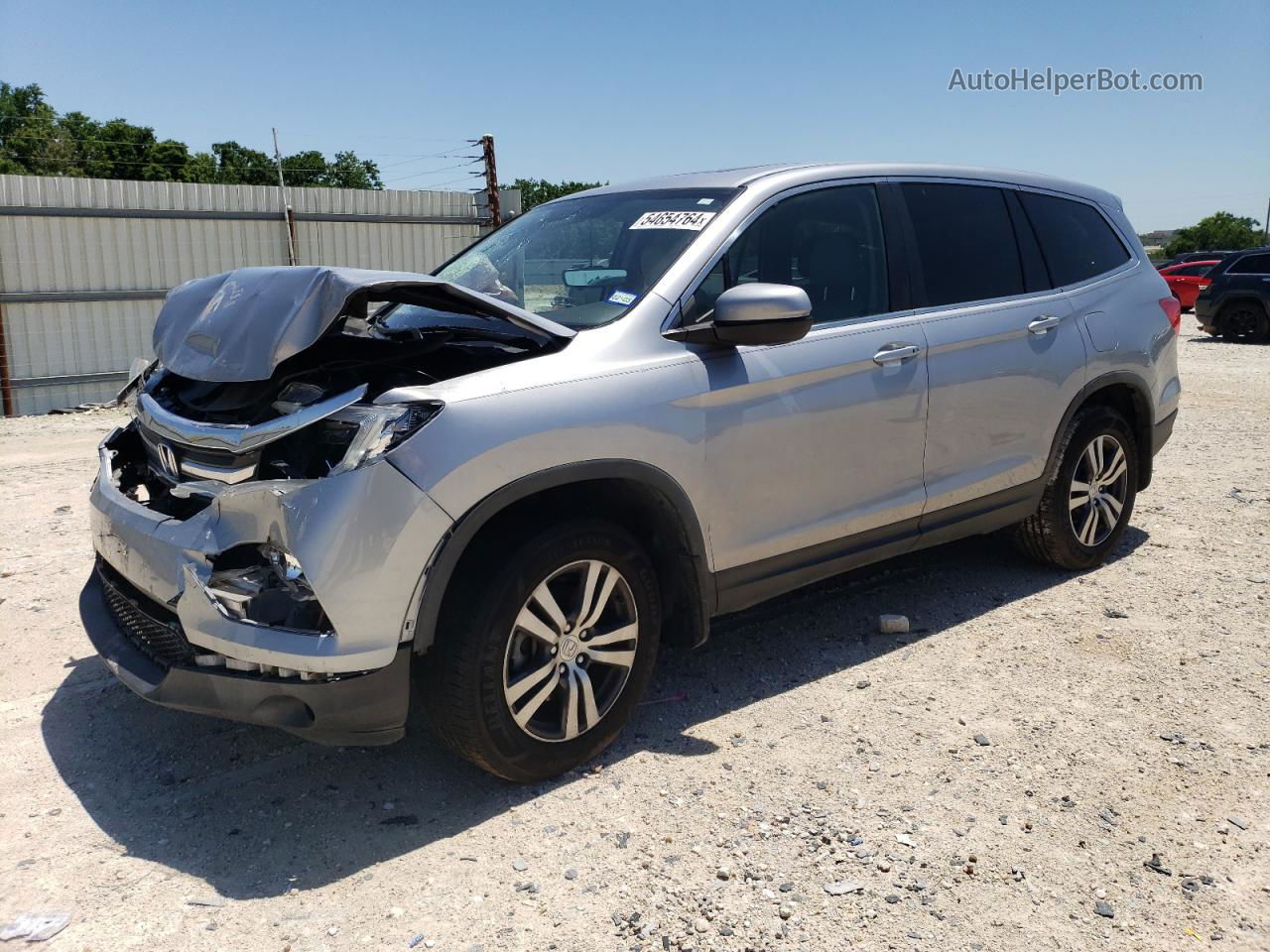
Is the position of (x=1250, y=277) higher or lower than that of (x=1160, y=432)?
higher

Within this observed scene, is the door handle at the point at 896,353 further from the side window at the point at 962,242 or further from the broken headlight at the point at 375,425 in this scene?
the broken headlight at the point at 375,425

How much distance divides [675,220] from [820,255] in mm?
604

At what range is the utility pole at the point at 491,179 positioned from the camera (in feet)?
43.8

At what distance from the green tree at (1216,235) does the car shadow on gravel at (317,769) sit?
244ft

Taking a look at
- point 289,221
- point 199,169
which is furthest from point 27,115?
point 289,221

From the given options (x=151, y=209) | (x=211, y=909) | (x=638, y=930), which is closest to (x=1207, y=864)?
(x=638, y=930)

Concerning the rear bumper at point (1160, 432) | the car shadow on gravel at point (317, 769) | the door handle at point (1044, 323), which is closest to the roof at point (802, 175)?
the door handle at point (1044, 323)

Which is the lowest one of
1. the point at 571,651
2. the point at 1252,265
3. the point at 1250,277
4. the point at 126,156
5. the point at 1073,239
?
the point at 571,651

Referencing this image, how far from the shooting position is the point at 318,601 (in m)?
2.81

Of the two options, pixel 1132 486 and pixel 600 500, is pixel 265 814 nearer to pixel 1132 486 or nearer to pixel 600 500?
pixel 600 500

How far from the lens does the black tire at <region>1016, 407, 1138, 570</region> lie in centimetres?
508

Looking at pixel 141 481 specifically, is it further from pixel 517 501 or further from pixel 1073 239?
pixel 1073 239

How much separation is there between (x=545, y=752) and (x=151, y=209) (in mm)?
11942

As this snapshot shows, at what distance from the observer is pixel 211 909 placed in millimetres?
2752
